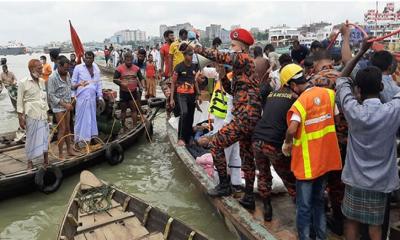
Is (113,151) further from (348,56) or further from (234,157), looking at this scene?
(348,56)

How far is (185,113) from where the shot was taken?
6.97 m

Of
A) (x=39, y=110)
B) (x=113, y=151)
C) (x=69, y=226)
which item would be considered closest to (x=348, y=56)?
(x=69, y=226)

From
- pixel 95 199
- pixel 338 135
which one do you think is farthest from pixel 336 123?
pixel 95 199

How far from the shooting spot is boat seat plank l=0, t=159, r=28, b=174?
6.54 m

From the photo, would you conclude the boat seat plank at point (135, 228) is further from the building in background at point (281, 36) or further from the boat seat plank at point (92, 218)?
the building in background at point (281, 36)

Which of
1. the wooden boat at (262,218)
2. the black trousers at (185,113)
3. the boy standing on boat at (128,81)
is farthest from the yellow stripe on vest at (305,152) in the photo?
the boy standing on boat at (128,81)

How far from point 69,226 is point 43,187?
88.8 inches

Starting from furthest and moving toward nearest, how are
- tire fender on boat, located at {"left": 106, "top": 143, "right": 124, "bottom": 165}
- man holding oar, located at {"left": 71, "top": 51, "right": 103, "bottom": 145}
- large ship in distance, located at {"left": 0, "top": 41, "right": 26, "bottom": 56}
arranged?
1. large ship in distance, located at {"left": 0, "top": 41, "right": 26, "bottom": 56}
2. tire fender on boat, located at {"left": 106, "top": 143, "right": 124, "bottom": 165}
3. man holding oar, located at {"left": 71, "top": 51, "right": 103, "bottom": 145}

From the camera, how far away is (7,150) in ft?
25.2

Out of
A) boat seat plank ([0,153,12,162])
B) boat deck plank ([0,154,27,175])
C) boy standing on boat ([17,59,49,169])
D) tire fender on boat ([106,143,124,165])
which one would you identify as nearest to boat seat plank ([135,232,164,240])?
boy standing on boat ([17,59,49,169])

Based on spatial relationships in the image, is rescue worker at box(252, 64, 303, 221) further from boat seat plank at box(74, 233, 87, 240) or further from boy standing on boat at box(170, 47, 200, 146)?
boy standing on boat at box(170, 47, 200, 146)

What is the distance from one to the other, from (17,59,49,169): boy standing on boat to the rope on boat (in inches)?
68.0

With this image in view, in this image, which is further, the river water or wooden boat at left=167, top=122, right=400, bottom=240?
the river water

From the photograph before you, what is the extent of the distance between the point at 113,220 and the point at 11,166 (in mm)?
3383
